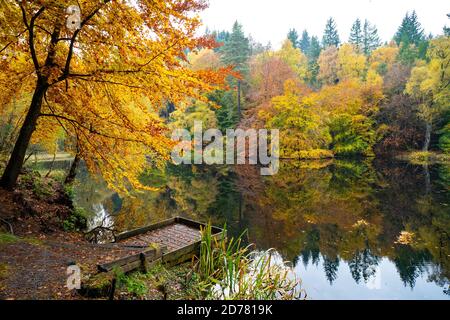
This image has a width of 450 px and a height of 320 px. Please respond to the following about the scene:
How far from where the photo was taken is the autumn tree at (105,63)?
5.69m

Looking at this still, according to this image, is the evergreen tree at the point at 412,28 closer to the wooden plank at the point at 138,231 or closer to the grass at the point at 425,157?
the grass at the point at 425,157

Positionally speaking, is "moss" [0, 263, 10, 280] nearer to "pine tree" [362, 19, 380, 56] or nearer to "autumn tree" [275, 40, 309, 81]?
"autumn tree" [275, 40, 309, 81]

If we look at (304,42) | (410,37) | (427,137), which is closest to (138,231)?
(427,137)

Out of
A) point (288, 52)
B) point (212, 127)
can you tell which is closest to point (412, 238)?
point (212, 127)

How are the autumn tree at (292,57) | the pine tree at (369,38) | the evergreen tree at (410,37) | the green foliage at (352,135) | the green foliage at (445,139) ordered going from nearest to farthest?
the green foliage at (445,139)
the green foliage at (352,135)
the evergreen tree at (410,37)
the autumn tree at (292,57)
the pine tree at (369,38)

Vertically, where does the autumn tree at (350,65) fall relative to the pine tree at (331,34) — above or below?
below

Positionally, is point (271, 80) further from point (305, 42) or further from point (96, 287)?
point (305, 42)

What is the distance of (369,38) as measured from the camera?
203 feet

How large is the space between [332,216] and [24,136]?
11469mm

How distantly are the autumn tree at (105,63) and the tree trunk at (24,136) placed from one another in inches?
0.8

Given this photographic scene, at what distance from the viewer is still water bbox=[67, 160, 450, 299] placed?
752 centimetres

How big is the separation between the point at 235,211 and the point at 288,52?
137ft

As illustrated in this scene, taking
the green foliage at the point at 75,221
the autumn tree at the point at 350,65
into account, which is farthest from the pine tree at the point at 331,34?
the green foliage at the point at 75,221
